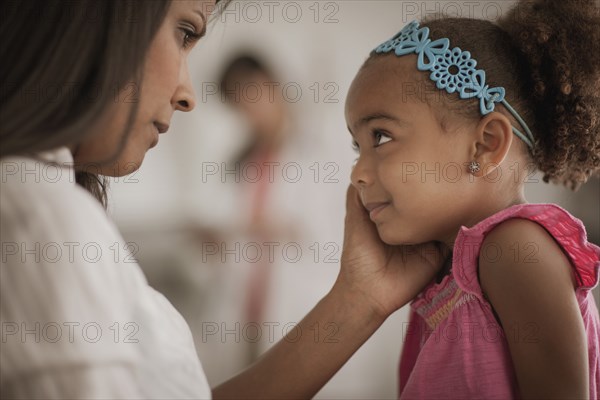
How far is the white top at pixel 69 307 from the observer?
67cm

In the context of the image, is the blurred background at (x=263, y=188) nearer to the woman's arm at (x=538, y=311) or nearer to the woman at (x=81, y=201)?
the woman's arm at (x=538, y=311)

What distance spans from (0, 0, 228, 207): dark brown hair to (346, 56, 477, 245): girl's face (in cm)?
61

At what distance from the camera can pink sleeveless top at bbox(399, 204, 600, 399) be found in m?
1.14

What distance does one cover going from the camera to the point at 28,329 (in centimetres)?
68

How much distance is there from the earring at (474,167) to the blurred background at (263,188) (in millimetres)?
2415

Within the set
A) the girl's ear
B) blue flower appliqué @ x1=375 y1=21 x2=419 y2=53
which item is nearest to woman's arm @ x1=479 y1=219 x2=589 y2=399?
the girl's ear

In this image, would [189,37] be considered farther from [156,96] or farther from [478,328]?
[478,328]

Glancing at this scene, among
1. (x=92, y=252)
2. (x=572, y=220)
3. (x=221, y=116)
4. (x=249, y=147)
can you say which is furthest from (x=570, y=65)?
(x=221, y=116)

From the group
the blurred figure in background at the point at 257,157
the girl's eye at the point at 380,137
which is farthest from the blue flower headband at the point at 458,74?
the blurred figure in background at the point at 257,157

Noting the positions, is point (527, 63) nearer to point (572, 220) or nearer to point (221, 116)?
point (572, 220)

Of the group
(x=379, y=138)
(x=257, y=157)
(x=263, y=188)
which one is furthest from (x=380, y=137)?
(x=257, y=157)

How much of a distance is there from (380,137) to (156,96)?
54cm

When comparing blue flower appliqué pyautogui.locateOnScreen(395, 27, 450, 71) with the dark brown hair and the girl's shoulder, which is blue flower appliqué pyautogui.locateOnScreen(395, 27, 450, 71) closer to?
the girl's shoulder

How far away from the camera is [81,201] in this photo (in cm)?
73
